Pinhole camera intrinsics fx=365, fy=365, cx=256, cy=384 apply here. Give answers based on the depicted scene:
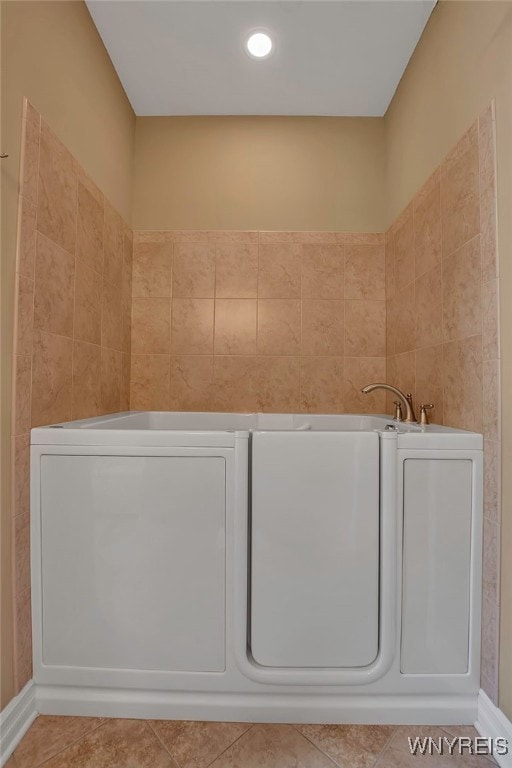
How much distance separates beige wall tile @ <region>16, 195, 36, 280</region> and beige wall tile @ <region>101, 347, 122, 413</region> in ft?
2.01

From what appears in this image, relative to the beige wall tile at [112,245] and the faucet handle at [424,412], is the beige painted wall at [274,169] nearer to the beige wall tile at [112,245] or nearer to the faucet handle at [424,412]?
the beige wall tile at [112,245]

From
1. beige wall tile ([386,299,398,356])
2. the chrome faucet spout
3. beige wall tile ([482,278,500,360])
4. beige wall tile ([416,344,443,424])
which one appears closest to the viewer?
beige wall tile ([482,278,500,360])

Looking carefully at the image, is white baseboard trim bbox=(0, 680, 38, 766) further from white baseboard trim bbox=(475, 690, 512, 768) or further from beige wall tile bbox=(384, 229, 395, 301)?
beige wall tile bbox=(384, 229, 395, 301)

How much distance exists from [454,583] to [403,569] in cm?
15

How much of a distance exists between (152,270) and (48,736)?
1.96 meters

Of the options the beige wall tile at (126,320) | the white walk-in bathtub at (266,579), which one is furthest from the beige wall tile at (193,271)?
the white walk-in bathtub at (266,579)

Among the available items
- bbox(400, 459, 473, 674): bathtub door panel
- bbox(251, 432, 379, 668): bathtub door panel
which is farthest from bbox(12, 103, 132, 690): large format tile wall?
bbox(400, 459, 473, 674): bathtub door panel

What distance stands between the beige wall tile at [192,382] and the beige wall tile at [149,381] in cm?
5

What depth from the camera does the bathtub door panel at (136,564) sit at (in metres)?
1.08

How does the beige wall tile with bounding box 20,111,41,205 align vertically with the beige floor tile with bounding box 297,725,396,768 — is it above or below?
above

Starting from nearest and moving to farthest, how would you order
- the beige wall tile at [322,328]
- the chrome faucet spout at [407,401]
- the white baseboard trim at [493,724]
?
the white baseboard trim at [493,724], the chrome faucet spout at [407,401], the beige wall tile at [322,328]

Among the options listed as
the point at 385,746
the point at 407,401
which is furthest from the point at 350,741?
the point at 407,401

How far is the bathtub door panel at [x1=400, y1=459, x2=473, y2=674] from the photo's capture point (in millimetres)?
1068

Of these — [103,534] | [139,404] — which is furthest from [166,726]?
[139,404]
